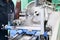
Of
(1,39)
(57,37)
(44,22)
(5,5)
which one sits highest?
(5,5)

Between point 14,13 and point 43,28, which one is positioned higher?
point 14,13

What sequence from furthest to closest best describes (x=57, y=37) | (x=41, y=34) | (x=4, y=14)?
(x=4, y=14), (x=41, y=34), (x=57, y=37)

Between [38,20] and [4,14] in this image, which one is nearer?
[38,20]

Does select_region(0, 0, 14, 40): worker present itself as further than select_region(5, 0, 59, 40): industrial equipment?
Yes

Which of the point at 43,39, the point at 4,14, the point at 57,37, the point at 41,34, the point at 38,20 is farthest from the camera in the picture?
the point at 4,14

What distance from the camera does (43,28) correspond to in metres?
1.43

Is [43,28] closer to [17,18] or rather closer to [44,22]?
[44,22]

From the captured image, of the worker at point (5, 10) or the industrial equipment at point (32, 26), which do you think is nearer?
the industrial equipment at point (32, 26)

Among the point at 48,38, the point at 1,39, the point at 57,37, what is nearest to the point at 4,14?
the point at 1,39

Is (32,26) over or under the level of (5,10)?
under

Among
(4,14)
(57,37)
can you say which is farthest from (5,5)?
(57,37)

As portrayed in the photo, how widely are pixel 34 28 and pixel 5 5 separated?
1.76ft

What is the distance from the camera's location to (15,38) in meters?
1.59

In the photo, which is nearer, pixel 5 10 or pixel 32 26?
pixel 32 26
